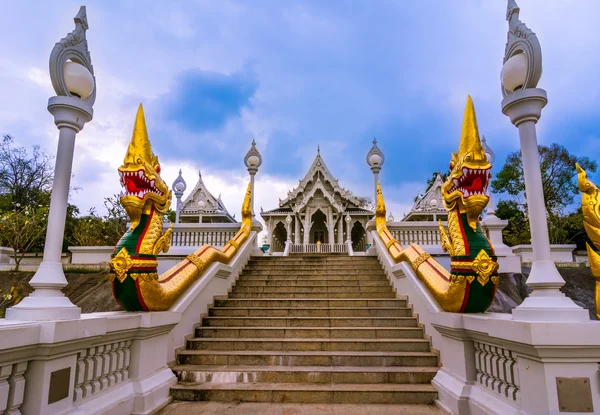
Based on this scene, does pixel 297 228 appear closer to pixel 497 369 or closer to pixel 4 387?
pixel 497 369

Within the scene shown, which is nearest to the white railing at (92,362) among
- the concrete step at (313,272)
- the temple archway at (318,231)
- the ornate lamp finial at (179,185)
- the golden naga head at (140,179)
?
the golden naga head at (140,179)

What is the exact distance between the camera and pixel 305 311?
5672mm

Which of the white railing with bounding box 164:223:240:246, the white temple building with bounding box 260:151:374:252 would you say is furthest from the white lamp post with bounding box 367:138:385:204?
the white temple building with bounding box 260:151:374:252

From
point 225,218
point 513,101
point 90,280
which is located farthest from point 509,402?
point 225,218

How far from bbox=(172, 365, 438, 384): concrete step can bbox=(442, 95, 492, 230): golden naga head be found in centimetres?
193

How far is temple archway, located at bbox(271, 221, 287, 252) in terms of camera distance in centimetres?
2391

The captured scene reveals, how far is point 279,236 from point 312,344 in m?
20.5

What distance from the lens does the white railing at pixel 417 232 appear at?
8.77 meters

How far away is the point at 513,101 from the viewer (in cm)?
287

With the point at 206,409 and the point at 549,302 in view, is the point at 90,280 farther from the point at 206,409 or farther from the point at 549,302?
the point at 549,302

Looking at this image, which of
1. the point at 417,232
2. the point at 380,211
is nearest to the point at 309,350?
the point at 380,211

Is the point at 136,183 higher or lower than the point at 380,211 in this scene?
lower

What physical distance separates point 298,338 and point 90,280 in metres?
5.89

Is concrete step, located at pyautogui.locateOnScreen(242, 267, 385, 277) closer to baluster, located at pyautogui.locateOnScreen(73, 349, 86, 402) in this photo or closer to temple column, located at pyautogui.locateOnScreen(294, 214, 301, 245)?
baluster, located at pyautogui.locateOnScreen(73, 349, 86, 402)
